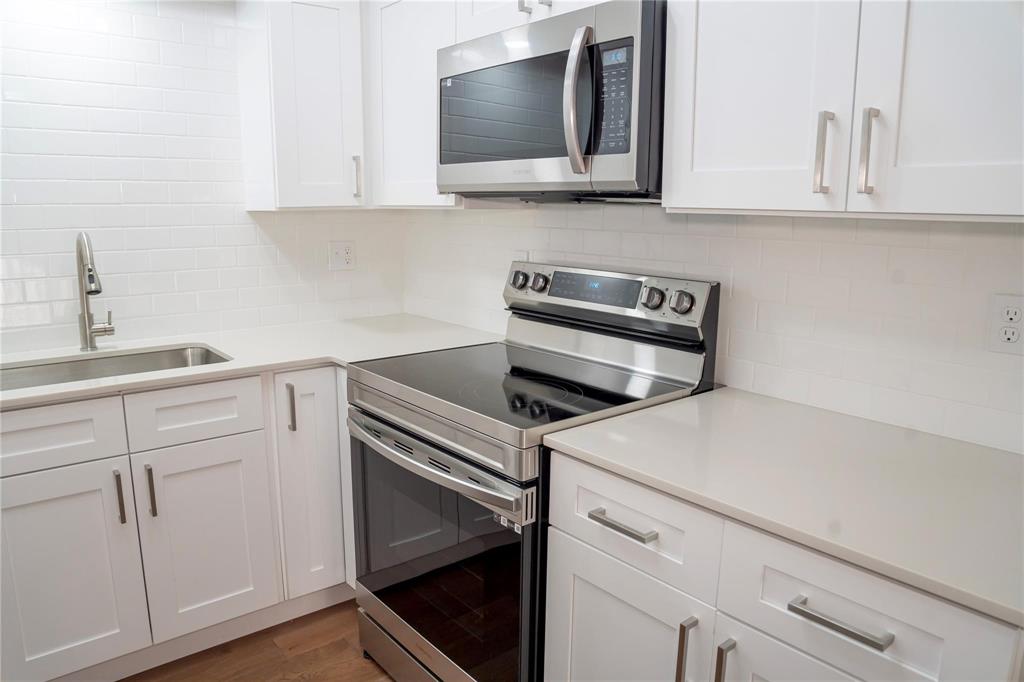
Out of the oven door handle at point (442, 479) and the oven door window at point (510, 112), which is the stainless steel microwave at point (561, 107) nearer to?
the oven door window at point (510, 112)

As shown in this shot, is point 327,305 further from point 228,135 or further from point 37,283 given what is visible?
point 37,283

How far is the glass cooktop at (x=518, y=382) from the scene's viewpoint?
1.62m

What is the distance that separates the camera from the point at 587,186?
5.33ft

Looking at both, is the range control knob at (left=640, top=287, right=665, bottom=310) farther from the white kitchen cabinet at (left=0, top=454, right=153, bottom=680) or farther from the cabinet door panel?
the white kitchen cabinet at (left=0, top=454, right=153, bottom=680)

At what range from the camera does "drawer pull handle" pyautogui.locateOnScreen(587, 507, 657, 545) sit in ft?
4.21

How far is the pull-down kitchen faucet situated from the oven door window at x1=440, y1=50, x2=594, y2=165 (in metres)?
1.11

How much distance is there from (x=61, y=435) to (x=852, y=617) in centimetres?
184

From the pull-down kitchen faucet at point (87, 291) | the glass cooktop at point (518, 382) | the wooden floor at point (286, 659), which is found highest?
the pull-down kitchen faucet at point (87, 291)

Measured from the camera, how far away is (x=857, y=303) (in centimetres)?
156

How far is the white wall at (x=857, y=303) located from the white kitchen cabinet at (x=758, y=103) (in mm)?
305

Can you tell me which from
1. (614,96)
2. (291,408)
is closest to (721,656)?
(614,96)

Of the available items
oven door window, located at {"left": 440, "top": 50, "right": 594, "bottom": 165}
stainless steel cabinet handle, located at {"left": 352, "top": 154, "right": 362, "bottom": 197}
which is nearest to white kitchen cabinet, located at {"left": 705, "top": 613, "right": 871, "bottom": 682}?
oven door window, located at {"left": 440, "top": 50, "right": 594, "bottom": 165}

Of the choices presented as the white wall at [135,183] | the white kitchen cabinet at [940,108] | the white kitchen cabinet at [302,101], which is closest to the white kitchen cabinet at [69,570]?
the white wall at [135,183]

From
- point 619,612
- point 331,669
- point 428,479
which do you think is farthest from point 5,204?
point 619,612
